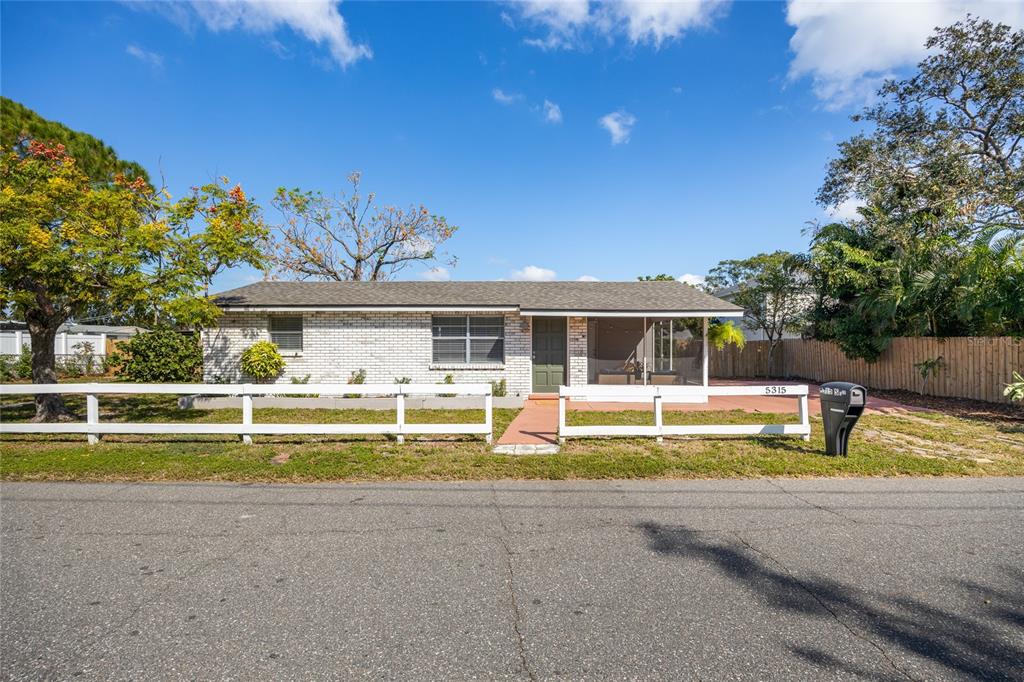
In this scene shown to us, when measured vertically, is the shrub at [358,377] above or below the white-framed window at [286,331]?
below

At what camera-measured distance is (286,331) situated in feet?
48.4

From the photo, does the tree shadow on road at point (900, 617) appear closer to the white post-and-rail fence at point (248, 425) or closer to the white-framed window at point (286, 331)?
the white post-and-rail fence at point (248, 425)

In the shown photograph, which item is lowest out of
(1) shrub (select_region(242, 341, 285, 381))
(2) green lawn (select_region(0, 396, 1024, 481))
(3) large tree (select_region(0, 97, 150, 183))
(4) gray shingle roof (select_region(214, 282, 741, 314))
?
(2) green lawn (select_region(0, 396, 1024, 481))

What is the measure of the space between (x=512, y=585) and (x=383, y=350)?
11620 millimetres

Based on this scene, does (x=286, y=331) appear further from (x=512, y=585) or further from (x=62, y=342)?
(x=62, y=342)

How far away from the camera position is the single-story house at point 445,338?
14234mm

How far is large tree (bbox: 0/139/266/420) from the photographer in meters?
9.57

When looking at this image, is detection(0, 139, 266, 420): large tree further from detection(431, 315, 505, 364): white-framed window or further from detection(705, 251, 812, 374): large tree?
detection(705, 251, 812, 374): large tree

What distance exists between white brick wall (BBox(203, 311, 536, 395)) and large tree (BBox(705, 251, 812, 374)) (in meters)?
13.2

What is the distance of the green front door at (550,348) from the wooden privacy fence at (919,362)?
10.5 meters

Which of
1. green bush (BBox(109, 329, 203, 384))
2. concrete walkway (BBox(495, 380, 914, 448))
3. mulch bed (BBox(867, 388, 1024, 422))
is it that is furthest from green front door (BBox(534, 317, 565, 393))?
green bush (BBox(109, 329, 203, 384))

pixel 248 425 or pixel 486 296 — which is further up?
pixel 486 296

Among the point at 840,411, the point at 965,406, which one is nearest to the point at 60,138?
the point at 840,411

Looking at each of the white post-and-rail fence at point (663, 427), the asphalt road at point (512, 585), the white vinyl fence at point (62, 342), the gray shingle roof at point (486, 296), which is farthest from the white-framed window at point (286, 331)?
the white vinyl fence at point (62, 342)
